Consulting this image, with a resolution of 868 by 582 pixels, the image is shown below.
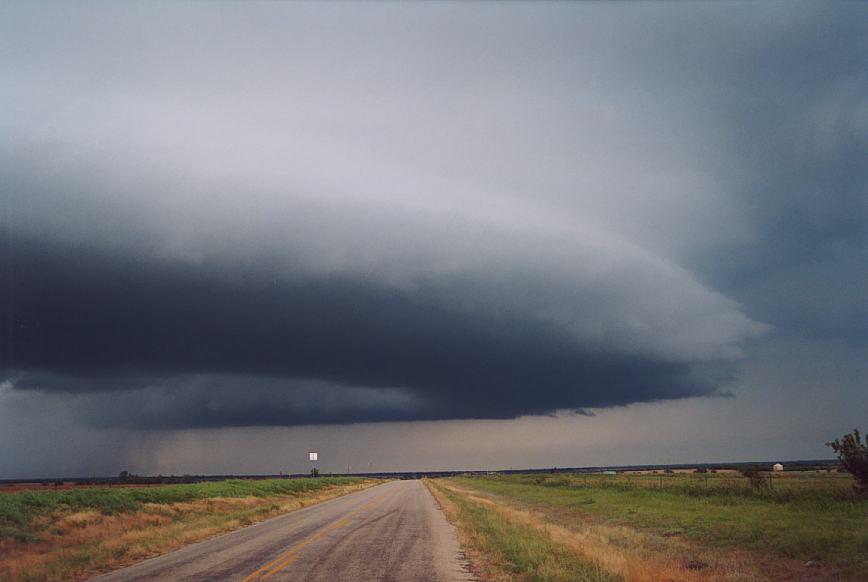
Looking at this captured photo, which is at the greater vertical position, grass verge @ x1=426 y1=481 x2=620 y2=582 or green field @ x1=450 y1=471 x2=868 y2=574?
grass verge @ x1=426 y1=481 x2=620 y2=582

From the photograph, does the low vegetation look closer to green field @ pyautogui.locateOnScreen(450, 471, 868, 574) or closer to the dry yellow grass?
the dry yellow grass

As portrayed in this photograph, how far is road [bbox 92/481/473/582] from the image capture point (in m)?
15.0

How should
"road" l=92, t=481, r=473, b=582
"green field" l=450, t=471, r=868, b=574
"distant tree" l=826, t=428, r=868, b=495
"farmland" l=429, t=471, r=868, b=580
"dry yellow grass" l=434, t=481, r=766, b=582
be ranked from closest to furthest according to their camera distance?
"road" l=92, t=481, r=473, b=582 → "dry yellow grass" l=434, t=481, r=766, b=582 → "farmland" l=429, t=471, r=868, b=580 → "green field" l=450, t=471, r=868, b=574 → "distant tree" l=826, t=428, r=868, b=495

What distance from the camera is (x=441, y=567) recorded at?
16.1 metres

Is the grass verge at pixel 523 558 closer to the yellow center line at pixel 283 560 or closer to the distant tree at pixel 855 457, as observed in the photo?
the yellow center line at pixel 283 560

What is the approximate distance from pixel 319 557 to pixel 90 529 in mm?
22907

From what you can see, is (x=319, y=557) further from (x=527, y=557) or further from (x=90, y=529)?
(x=90, y=529)

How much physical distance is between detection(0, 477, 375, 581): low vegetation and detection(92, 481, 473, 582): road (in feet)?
5.16

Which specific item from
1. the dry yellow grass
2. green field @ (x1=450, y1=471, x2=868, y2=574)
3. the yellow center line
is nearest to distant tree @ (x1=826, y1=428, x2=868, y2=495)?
→ green field @ (x1=450, y1=471, x2=868, y2=574)

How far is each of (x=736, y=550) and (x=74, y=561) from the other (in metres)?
23.0

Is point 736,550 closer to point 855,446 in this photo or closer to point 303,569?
→ point 303,569

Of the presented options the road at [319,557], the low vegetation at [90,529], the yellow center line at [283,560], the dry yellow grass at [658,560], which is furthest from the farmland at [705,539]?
the low vegetation at [90,529]

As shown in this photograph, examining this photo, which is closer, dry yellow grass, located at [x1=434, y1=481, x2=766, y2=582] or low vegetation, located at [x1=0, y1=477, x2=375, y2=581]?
dry yellow grass, located at [x1=434, y1=481, x2=766, y2=582]

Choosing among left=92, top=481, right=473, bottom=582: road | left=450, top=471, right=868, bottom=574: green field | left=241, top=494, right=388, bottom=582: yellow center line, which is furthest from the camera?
left=450, top=471, right=868, bottom=574: green field
